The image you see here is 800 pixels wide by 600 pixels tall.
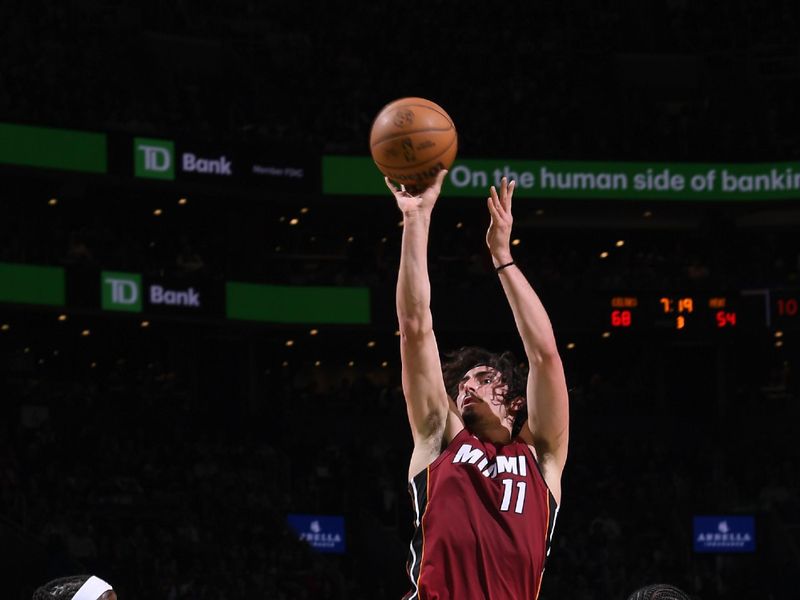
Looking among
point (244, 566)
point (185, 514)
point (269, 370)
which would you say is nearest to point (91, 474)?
point (185, 514)

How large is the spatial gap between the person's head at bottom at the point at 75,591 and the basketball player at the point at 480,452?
103cm

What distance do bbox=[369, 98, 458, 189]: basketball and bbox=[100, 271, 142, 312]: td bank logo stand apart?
1759 centimetres

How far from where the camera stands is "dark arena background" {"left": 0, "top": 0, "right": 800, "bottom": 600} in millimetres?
21438

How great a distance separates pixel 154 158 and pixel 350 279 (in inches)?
168

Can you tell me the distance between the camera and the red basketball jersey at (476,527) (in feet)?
14.9

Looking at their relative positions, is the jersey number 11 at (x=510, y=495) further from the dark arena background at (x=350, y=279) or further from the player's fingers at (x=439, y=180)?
the dark arena background at (x=350, y=279)

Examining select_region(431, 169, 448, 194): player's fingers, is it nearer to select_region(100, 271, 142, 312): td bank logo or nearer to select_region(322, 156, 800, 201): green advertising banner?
select_region(100, 271, 142, 312): td bank logo

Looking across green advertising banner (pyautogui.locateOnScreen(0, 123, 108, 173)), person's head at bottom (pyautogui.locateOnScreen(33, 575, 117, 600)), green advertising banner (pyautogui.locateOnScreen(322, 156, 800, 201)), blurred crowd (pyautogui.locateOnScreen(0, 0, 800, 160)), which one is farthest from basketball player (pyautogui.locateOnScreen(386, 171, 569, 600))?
green advertising banner (pyautogui.locateOnScreen(322, 156, 800, 201))

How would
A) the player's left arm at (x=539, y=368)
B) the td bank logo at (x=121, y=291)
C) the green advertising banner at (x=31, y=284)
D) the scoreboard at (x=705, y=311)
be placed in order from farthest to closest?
the scoreboard at (x=705, y=311)
the td bank logo at (x=121, y=291)
the green advertising banner at (x=31, y=284)
the player's left arm at (x=539, y=368)

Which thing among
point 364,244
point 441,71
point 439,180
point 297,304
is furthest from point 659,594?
point 364,244

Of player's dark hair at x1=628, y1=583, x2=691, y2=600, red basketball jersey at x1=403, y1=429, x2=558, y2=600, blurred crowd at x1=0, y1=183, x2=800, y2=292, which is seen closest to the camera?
player's dark hair at x1=628, y1=583, x2=691, y2=600

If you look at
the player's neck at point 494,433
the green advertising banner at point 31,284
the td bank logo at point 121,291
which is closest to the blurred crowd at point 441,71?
the td bank logo at point 121,291

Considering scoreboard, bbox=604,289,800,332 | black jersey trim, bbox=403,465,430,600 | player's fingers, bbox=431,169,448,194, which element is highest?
scoreboard, bbox=604,289,800,332

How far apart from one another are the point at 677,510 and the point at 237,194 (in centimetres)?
916
